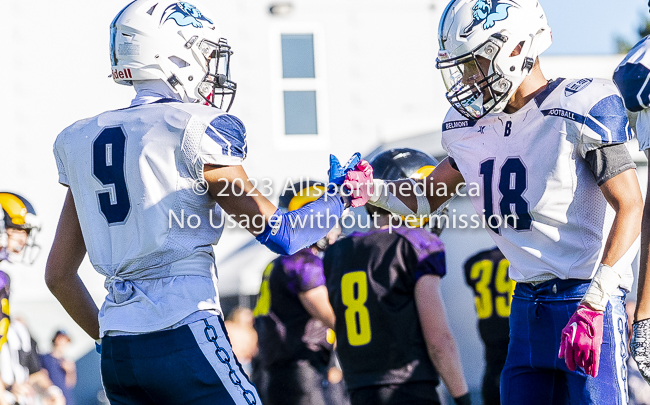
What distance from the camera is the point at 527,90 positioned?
3133 millimetres

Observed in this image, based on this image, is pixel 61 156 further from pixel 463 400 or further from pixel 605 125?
pixel 463 400

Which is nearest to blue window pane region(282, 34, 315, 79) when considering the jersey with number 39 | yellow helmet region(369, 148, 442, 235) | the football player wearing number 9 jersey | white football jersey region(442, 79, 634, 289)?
yellow helmet region(369, 148, 442, 235)

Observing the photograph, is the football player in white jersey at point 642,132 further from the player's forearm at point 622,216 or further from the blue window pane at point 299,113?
the blue window pane at point 299,113

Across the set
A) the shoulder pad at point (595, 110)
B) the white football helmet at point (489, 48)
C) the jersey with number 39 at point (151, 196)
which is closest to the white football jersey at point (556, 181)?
the shoulder pad at point (595, 110)

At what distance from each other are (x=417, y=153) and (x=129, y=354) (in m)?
2.26

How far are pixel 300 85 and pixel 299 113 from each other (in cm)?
38

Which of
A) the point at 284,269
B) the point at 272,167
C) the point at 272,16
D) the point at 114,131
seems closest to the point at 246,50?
the point at 272,16

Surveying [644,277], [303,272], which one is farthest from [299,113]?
[644,277]

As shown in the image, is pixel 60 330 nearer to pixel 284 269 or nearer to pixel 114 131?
pixel 284 269

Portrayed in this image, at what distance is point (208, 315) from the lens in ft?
8.71

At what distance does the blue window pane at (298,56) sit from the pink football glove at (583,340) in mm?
9409

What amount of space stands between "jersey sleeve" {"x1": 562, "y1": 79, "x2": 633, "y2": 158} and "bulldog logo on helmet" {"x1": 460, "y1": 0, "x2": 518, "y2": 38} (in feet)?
1.30

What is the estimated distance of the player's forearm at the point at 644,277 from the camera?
104 inches

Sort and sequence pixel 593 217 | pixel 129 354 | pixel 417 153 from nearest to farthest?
pixel 129 354
pixel 593 217
pixel 417 153
